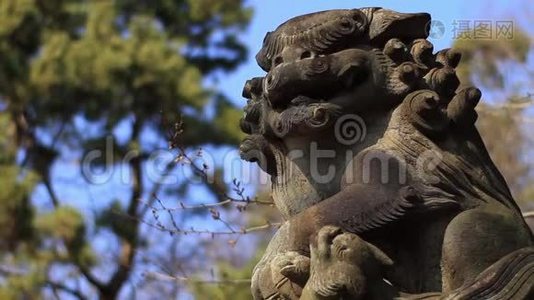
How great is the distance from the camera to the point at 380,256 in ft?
10.9

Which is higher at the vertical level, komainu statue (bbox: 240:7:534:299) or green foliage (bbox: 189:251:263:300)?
komainu statue (bbox: 240:7:534:299)

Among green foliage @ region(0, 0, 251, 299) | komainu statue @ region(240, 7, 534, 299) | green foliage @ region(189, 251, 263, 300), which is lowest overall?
green foliage @ region(189, 251, 263, 300)

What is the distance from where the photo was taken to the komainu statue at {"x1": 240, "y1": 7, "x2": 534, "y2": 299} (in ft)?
10.9

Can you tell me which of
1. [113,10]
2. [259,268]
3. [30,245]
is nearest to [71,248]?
[30,245]

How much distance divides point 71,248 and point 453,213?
9.96 m

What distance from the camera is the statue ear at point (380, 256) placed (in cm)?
332

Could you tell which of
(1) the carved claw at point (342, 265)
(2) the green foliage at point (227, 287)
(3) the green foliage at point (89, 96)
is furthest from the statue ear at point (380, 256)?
(3) the green foliage at point (89, 96)

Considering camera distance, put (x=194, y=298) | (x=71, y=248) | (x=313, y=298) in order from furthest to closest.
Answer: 1. (x=71, y=248)
2. (x=194, y=298)
3. (x=313, y=298)

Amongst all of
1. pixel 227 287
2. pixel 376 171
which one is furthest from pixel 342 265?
pixel 227 287

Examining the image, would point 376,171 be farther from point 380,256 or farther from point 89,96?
point 89,96

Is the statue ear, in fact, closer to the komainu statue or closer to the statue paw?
the komainu statue

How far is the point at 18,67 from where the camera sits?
45.6 feet

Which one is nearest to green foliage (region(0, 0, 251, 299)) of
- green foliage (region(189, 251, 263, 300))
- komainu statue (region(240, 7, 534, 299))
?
green foliage (region(189, 251, 263, 300))

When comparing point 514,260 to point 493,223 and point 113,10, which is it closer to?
point 493,223
